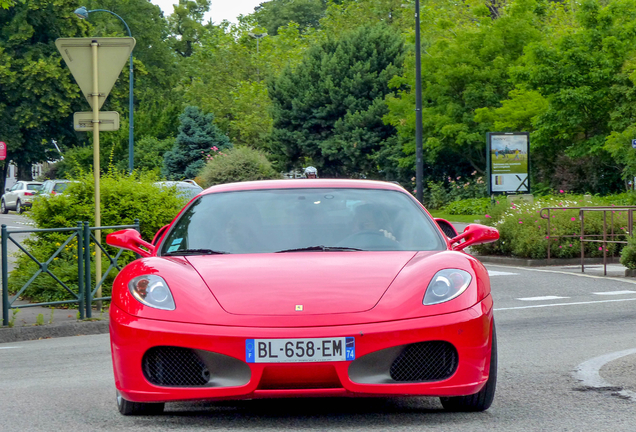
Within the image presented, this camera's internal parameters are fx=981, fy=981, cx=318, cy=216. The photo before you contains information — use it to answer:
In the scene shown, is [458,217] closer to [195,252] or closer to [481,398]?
[195,252]

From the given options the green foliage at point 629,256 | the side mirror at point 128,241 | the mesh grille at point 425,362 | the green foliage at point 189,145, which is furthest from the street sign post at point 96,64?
the green foliage at point 189,145

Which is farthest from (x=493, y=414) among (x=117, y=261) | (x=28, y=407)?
(x=117, y=261)

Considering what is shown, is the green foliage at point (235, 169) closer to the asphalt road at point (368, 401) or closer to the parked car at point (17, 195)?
the parked car at point (17, 195)

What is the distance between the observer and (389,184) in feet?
21.1

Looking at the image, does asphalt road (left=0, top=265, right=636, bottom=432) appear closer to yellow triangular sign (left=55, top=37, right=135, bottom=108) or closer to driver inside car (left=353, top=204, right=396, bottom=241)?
driver inside car (left=353, top=204, right=396, bottom=241)

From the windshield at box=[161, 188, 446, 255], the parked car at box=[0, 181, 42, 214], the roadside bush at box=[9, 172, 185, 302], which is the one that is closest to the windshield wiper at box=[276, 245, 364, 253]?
the windshield at box=[161, 188, 446, 255]

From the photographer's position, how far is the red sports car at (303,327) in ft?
15.4

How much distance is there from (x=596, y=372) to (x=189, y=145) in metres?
46.4

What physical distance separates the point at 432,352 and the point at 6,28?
183 feet

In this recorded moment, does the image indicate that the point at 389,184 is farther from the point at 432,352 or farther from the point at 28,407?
the point at 28,407

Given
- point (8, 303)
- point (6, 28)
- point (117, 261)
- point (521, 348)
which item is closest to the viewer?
point (521, 348)

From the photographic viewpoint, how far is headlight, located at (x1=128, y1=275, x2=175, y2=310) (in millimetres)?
4939

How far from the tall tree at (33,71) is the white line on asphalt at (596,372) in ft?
167

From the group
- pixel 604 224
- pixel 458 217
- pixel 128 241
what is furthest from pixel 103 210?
pixel 458 217
